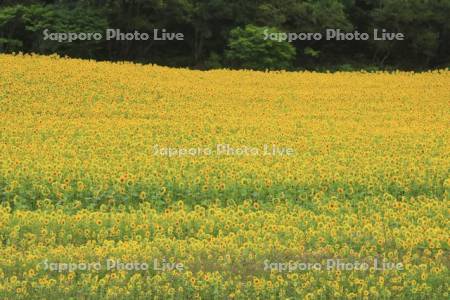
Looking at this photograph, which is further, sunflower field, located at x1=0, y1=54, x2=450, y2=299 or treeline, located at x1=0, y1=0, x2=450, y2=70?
treeline, located at x1=0, y1=0, x2=450, y2=70

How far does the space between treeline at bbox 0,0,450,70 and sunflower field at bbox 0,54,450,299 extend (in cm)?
1226

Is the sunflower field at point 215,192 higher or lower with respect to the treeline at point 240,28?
lower

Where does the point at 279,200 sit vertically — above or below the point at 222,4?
below

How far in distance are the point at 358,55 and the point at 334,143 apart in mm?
27730

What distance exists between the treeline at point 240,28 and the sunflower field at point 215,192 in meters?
12.3

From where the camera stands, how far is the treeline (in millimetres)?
39344

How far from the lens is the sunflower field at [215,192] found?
11023 millimetres

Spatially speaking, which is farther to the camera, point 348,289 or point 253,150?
point 253,150

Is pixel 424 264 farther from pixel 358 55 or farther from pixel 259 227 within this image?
pixel 358 55

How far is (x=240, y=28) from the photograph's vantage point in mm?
39594

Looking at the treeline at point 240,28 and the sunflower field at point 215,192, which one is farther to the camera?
the treeline at point 240,28

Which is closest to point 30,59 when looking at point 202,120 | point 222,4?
point 202,120

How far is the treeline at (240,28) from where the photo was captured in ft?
129

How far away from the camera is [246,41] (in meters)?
38.4
